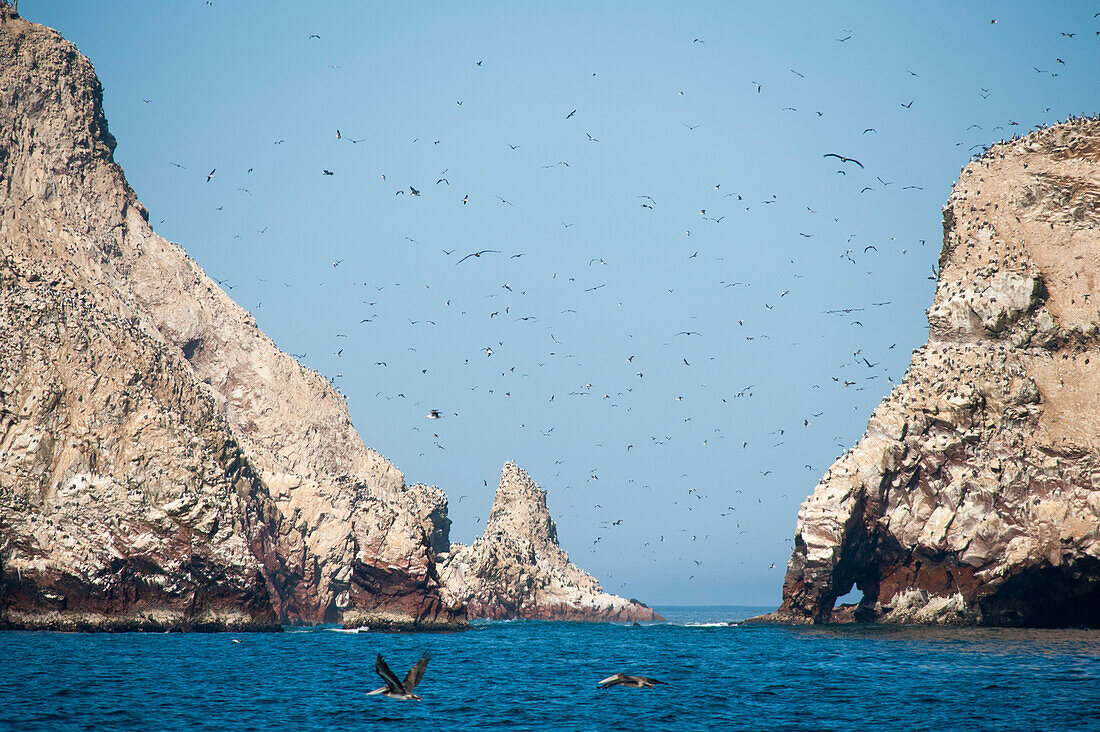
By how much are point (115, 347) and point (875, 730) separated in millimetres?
63602

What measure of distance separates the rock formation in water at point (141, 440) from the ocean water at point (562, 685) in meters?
5.98

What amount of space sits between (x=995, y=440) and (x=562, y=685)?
3661cm

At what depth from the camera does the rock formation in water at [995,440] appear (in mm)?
54562

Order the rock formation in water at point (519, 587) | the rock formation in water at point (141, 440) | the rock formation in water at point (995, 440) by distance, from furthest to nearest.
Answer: the rock formation in water at point (519, 587) < the rock formation in water at point (141, 440) < the rock formation in water at point (995, 440)

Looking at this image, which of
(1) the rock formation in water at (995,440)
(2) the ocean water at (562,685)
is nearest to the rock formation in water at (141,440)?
(2) the ocean water at (562,685)

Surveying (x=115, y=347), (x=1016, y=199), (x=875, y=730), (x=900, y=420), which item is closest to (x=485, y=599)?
(x=115, y=347)

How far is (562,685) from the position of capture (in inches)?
1380

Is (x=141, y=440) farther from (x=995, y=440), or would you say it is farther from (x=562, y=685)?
(x=995, y=440)

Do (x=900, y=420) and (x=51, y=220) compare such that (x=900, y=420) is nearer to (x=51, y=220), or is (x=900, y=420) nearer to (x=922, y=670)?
(x=922, y=670)

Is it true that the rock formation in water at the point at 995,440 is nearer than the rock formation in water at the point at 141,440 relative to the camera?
Yes

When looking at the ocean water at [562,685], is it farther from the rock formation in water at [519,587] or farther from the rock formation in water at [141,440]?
the rock formation in water at [519,587]

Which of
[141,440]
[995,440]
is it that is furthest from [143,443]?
[995,440]

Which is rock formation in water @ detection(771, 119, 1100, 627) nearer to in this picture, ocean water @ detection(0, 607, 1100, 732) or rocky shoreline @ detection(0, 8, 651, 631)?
ocean water @ detection(0, 607, 1100, 732)

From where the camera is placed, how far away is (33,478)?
58969 millimetres
